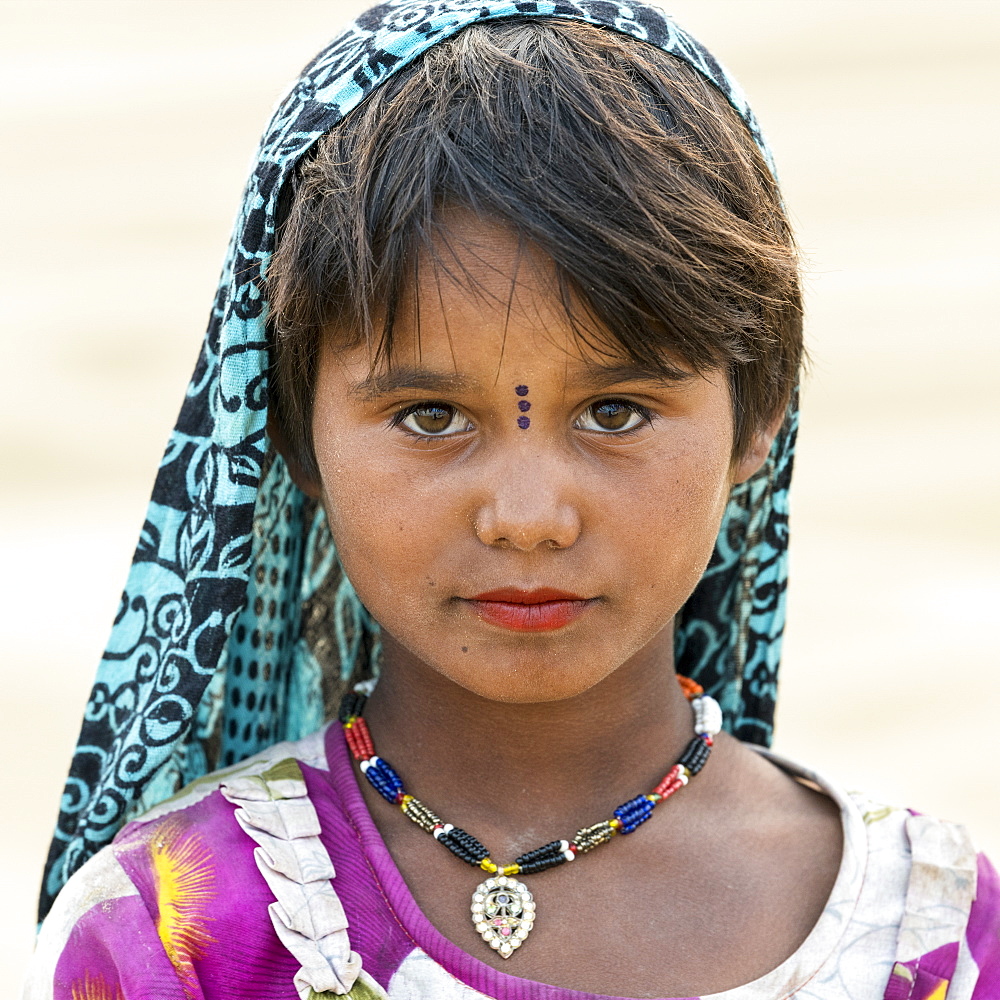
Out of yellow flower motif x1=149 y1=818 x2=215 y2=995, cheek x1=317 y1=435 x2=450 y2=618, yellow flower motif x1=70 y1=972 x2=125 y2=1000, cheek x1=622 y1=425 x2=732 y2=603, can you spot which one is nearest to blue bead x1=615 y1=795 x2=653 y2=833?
cheek x1=622 y1=425 x2=732 y2=603

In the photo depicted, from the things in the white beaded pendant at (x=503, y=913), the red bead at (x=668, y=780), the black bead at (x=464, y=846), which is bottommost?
the white beaded pendant at (x=503, y=913)

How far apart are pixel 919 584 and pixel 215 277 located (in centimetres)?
409

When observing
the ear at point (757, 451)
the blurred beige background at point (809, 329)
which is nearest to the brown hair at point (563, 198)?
the ear at point (757, 451)

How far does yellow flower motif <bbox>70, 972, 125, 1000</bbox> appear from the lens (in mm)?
1655

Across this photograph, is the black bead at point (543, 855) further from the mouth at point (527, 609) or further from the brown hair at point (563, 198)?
the brown hair at point (563, 198)

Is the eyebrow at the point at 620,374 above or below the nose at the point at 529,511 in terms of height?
above

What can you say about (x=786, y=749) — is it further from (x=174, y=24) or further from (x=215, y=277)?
(x=174, y=24)

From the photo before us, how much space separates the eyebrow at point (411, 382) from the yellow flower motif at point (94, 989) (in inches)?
28.1

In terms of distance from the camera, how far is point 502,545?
1.68 meters

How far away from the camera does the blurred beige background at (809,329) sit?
15.6ft

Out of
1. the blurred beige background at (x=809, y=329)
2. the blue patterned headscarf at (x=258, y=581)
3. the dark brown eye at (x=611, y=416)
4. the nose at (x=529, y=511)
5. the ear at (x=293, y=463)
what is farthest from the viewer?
the blurred beige background at (x=809, y=329)

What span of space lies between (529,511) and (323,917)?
1.69ft

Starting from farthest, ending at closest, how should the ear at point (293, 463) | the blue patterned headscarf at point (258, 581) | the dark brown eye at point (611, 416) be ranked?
the ear at point (293, 463) < the blue patterned headscarf at point (258, 581) < the dark brown eye at point (611, 416)

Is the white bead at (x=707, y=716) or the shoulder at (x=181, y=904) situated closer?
the shoulder at (x=181, y=904)
